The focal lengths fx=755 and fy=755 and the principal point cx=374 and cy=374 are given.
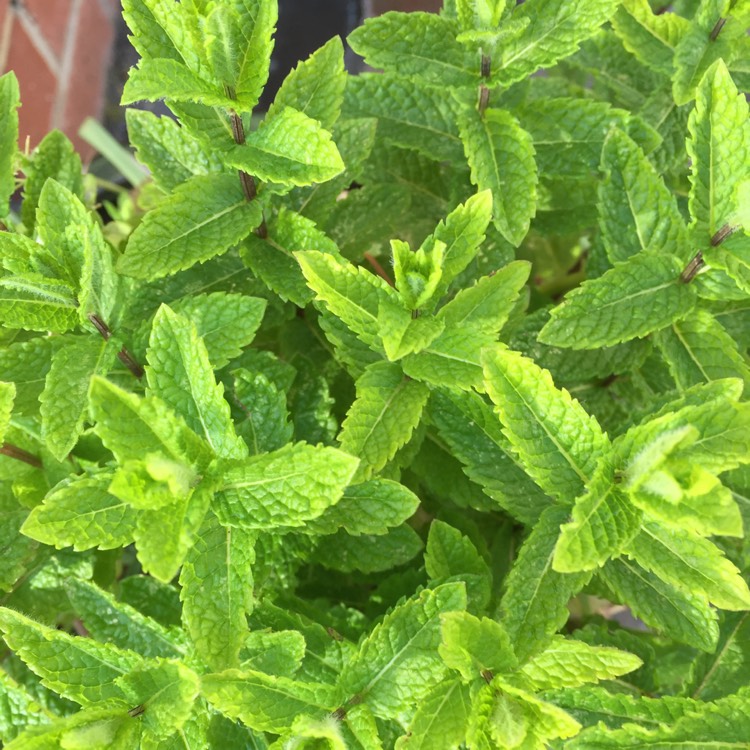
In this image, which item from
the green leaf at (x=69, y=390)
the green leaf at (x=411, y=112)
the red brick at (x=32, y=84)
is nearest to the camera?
the green leaf at (x=69, y=390)

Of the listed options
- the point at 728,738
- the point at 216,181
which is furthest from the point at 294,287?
the point at 728,738

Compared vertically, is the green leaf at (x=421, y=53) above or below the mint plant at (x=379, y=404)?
above

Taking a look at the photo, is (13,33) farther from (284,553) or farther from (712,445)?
(712,445)

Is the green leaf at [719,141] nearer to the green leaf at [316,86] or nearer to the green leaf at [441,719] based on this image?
the green leaf at [316,86]

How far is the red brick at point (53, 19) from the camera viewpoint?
6.76 ft

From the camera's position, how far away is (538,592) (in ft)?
2.16

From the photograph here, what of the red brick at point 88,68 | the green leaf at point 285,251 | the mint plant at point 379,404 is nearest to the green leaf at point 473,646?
the mint plant at point 379,404

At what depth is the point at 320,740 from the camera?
Result: 620 millimetres

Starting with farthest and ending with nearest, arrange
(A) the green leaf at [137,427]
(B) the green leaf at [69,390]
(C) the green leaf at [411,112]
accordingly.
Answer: (C) the green leaf at [411,112]
(B) the green leaf at [69,390]
(A) the green leaf at [137,427]

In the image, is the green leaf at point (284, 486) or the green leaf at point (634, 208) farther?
the green leaf at point (634, 208)

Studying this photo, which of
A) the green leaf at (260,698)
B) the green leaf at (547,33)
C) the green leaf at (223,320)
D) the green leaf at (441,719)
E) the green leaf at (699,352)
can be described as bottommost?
the green leaf at (441,719)

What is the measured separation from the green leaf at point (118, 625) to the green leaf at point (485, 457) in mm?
329

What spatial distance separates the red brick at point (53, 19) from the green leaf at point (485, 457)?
1920 mm

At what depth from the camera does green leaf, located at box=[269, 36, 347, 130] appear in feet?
2.48
